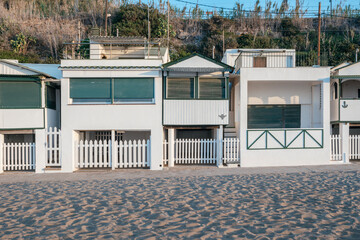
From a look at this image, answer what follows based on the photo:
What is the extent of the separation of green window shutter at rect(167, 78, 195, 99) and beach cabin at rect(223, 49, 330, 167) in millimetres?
2495

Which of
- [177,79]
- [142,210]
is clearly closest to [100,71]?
[177,79]

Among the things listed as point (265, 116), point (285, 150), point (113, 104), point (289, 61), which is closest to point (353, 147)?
point (285, 150)

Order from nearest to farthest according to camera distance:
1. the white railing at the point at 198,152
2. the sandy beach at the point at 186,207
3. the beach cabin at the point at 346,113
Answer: the sandy beach at the point at 186,207 < the white railing at the point at 198,152 < the beach cabin at the point at 346,113

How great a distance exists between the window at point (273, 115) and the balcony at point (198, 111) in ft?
11.3

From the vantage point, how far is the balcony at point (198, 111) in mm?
15633

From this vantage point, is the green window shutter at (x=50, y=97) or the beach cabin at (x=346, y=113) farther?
the beach cabin at (x=346, y=113)

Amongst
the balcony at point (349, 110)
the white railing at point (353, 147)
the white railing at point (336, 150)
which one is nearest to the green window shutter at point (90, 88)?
the white railing at point (336, 150)

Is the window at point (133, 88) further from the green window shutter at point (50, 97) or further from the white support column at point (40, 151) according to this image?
the white support column at point (40, 151)

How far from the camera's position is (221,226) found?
641 centimetres

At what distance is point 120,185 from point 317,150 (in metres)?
9.95

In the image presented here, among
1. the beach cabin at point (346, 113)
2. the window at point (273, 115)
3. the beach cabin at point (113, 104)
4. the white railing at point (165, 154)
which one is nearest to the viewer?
the beach cabin at point (113, 104)

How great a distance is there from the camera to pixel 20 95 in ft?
49.9

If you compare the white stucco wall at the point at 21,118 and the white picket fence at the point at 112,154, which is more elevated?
the white stucco wall at the point at 21,118

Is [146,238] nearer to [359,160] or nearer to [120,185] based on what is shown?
[120,185]
